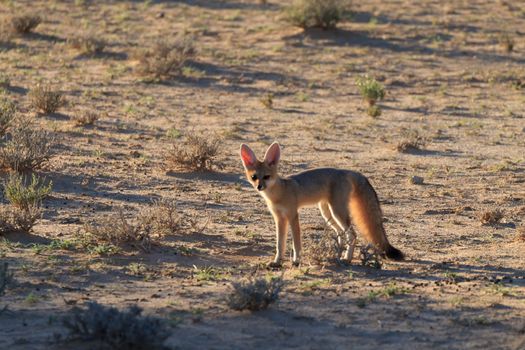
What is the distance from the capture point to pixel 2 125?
46.8 ft

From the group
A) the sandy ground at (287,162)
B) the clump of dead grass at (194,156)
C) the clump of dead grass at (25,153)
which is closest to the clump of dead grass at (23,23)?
the sandy ground at (287,162)

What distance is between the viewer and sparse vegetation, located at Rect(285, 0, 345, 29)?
81.7ft

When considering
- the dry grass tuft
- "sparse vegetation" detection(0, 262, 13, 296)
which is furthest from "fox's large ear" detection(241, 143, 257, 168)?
the dry grass tuft

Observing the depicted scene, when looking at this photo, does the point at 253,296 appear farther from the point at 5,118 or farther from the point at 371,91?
the point at 371,91

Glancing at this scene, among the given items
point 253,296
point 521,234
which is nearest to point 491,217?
point 521,234

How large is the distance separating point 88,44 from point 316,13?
6017 mm

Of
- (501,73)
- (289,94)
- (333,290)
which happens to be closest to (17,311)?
(333,290)

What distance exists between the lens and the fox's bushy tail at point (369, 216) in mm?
8945

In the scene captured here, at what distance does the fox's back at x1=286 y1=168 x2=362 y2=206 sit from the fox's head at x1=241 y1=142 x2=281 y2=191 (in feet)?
0.86

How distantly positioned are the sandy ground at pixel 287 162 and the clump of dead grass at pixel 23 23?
1.07ft

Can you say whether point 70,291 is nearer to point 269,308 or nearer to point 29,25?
point 269,308

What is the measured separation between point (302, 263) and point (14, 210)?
2.97 m

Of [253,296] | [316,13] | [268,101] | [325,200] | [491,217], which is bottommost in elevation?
[268,101]

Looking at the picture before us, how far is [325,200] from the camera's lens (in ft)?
29.9
